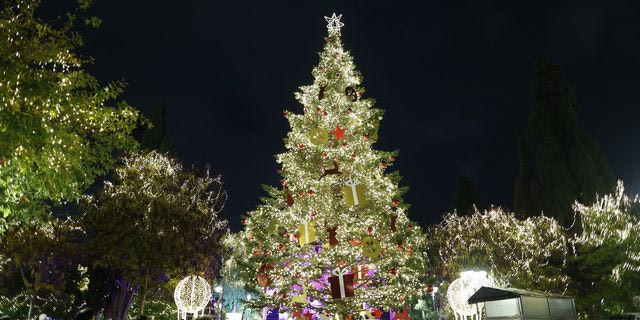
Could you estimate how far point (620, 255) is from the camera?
17.5m

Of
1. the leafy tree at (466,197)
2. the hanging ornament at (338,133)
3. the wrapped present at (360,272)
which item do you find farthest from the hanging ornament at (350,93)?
the leafy tree at (466,197)

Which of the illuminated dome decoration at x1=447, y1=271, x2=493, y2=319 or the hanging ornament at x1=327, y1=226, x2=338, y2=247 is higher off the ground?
the hanging ornament at x1=327, y1=226, x2=338, y2=247

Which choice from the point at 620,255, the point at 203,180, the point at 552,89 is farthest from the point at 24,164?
the point at 552,89

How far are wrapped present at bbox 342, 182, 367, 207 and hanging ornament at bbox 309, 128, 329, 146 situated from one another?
1.58 meters

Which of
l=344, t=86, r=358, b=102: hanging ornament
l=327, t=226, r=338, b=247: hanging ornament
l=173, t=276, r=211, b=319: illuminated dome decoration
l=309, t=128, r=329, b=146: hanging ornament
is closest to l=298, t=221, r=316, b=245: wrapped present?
l=327, t=226, r=338, b=247: hanging ornament

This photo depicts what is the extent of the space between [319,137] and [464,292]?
655 cm

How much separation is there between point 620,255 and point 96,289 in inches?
937

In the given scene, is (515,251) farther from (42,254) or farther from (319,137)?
(42,254)

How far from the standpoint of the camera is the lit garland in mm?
17203

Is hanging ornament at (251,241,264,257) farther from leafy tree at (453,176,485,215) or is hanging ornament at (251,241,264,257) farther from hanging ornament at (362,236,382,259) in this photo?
leafy tree at (453,176,485,215)

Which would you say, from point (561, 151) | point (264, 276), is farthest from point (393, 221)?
point (561, 151)

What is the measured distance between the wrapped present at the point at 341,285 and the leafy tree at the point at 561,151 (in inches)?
713

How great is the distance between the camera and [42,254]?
16.4 m

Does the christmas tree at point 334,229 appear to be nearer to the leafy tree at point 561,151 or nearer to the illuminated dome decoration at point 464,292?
the illuminated dome decoration at point 464,292
